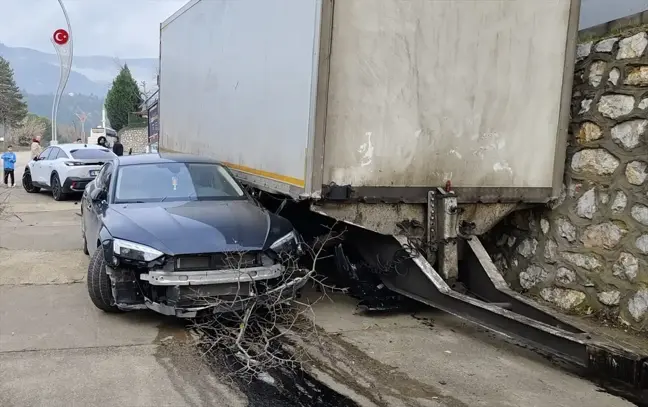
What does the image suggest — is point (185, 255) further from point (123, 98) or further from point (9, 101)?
point (9, 101)

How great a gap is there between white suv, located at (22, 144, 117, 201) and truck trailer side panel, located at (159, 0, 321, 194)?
4746 mm

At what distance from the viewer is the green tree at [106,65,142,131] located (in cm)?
4569

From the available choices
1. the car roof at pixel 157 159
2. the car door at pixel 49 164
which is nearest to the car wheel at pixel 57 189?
the car door at pixel 49 164

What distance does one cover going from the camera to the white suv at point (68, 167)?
15.0m

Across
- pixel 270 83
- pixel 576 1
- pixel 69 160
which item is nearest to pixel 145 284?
pixel 270 83

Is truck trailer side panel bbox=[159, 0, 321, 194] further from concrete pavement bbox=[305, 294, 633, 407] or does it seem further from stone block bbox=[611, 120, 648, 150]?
stone block bbox=[611, 120, 648, 150]

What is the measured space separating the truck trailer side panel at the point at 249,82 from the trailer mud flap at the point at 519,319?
5.00 feet

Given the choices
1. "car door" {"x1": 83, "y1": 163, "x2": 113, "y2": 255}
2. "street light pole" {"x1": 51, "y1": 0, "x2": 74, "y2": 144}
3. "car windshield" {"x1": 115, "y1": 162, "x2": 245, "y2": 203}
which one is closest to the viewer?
"car door" {"x1": 83, "y1": 163, "x2": 113, "y2": 255}

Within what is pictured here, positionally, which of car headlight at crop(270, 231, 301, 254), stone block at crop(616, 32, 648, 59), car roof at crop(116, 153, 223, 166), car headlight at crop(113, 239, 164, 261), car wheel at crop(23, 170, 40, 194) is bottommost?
car wheel at crop(23, 170, 40, 194)

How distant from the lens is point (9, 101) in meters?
72.3

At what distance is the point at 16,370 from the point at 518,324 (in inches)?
154

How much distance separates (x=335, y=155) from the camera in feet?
17.8

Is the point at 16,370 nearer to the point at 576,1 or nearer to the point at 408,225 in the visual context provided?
the point at 408,225

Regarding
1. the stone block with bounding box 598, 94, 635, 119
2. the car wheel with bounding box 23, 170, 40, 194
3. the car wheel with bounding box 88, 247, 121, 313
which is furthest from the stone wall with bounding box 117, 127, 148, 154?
the stone block with bounding box 598, 94, 635, 119
